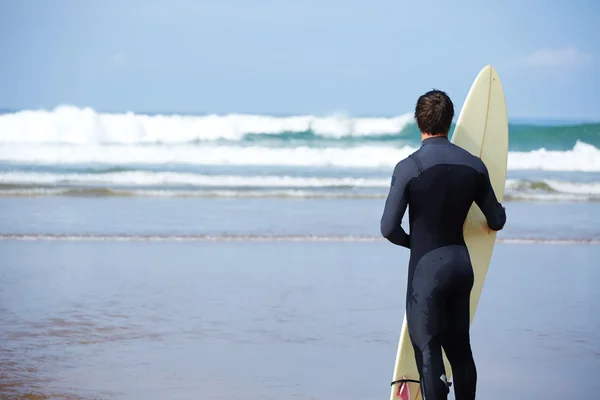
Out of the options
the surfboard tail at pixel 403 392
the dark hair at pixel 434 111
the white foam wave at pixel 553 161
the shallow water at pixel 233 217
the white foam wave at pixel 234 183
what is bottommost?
the surfboard tail at pixel 403 392

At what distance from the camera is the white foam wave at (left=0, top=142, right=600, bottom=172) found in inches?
823

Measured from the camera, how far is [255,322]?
5105mm

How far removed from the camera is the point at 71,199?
→ 11.8 meters

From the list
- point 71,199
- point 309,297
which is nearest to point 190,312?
point 309,297

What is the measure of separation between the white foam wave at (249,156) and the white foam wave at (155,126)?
2304mm

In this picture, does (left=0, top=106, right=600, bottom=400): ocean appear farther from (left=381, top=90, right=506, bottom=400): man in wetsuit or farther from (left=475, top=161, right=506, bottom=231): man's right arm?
(left=475, top=161, right=506, bottom=231): man's right arm

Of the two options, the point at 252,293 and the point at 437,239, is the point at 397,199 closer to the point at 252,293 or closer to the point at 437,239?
the point at 437,239

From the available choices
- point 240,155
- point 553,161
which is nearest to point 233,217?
point 240,155

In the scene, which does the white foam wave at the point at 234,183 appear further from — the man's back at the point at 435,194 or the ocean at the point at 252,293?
the man's back at the point at 435,194

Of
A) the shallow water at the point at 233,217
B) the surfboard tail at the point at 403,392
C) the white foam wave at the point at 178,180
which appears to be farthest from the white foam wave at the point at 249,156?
the surfboard tail at the point at 403,392

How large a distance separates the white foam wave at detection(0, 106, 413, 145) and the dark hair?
2430 cm

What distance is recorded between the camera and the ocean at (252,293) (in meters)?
4.02

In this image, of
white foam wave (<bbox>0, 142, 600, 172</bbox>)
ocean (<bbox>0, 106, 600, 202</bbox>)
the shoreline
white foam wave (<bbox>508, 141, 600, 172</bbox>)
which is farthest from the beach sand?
white foam wave (<bbox>0, 142, 600, 172</bbox>)

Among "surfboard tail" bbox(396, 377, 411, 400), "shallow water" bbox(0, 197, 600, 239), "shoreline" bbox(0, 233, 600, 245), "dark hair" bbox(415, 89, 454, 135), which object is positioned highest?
"dark hair" bbox(415, 89, 454, 135)
